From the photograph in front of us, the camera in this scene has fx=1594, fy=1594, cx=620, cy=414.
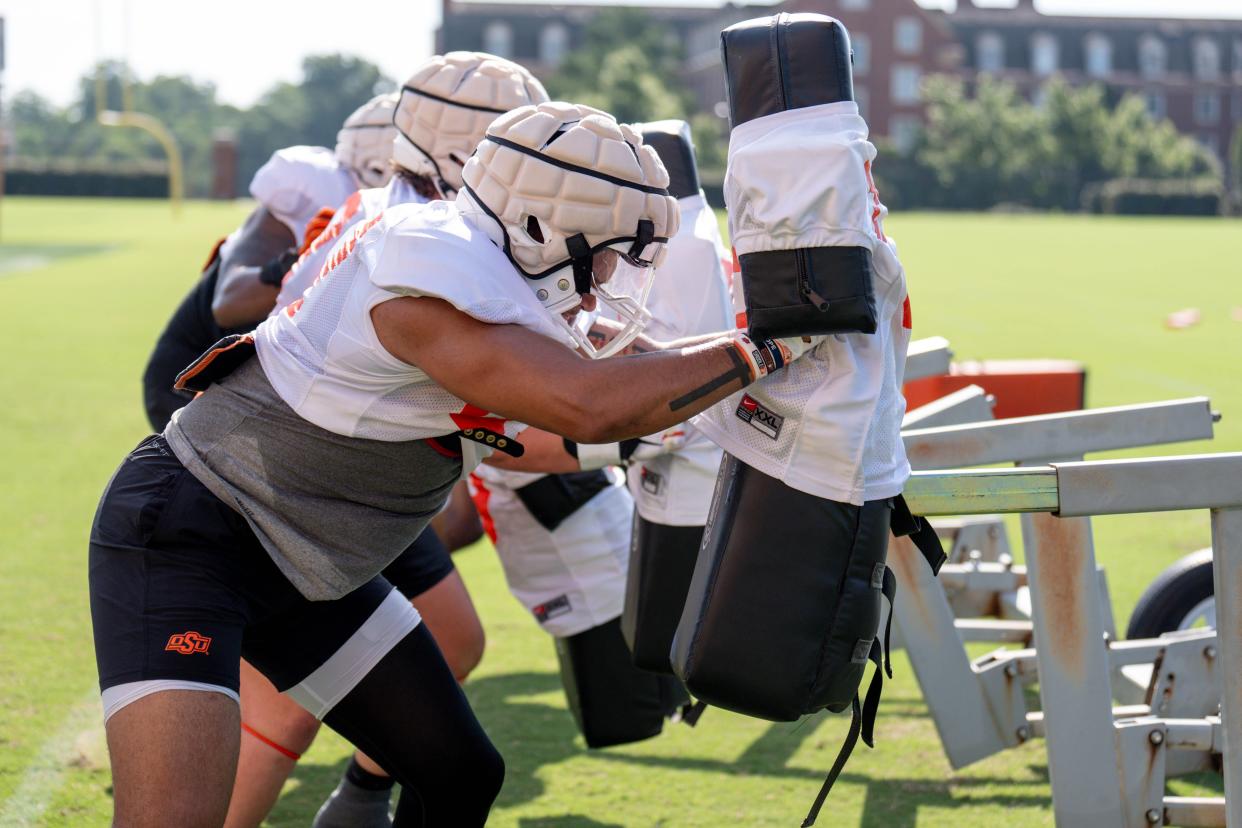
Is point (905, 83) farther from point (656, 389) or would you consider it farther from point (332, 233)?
point (656, 389)

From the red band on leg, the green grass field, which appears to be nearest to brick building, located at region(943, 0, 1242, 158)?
the green grass field

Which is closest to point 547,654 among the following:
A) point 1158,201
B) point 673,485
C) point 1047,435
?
point 673,485

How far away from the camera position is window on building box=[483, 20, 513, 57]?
269 feet

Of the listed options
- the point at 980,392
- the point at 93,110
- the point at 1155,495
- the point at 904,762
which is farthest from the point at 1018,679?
the point at 93,110

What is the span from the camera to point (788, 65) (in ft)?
8.63

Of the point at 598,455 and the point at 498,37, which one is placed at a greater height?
the point at 498,37

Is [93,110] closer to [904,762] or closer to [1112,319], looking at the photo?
[1112,319]

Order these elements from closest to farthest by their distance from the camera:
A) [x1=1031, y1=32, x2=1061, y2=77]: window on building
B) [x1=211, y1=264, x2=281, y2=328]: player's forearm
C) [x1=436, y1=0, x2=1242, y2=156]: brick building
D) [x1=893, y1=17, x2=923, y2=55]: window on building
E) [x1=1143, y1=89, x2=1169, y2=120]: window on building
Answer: [x1=211, y1=264, x2=281, y2=328]: player's forearm → [x1=893, y1=17, x2=923, y2=55]: window on building → [x1=436, y1=0, x2=1242, y2=156]: brick building → [x1=1031, y1=32, x2=1061, y2=77]: window on building → [x1=1143, y1=89, x2=1169, y2=120]: window on building

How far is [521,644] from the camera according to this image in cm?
620

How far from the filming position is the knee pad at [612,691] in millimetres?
4586

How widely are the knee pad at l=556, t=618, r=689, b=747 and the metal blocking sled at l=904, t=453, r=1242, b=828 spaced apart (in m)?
0.82

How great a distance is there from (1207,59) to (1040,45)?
9251 millimetres

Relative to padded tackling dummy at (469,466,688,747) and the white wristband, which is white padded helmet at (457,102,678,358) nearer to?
the white wristband

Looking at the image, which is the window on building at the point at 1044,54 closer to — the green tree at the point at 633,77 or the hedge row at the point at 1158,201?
the green tree at the point at 633,77
